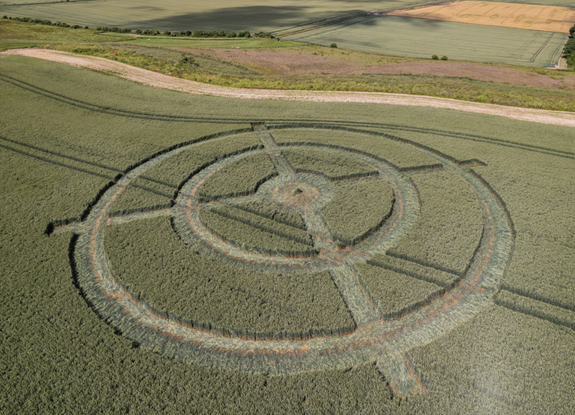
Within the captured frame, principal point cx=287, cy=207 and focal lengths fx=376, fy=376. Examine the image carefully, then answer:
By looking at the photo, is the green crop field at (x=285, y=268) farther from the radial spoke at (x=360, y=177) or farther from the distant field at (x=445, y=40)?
the distant field at (x=445, y=40)

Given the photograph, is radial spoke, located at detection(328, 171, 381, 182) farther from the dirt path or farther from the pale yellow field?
the pale yellow field

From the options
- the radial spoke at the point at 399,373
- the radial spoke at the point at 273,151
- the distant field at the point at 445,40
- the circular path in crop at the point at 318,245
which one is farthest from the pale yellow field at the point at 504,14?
the radial spoke at the point at 399,373

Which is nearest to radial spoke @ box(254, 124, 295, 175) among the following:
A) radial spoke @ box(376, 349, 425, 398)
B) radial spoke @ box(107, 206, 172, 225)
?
radial spoke @ box(107, 206, 172, 225)

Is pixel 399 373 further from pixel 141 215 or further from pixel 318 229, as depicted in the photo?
pixel 141 215

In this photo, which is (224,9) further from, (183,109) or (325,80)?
(183,109)

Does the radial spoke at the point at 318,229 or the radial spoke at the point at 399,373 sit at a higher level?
the radial spoke at the point at 318,229
